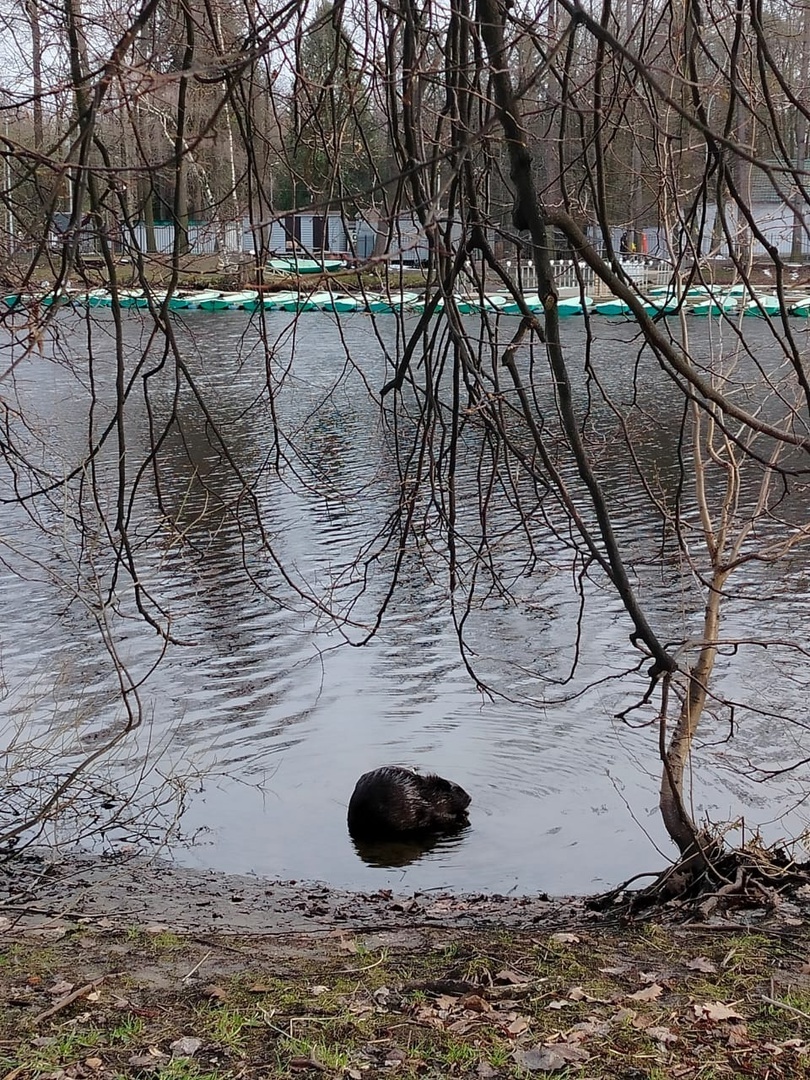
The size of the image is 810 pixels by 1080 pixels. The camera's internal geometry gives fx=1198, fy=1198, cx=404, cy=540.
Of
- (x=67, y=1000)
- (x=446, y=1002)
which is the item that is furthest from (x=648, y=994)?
(x=67, y=1000)

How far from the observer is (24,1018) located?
12.4 feet

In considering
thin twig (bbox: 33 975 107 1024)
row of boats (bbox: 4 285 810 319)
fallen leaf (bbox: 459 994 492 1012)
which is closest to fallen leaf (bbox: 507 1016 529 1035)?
fallen leaf (bbox: 459 994 492 1012)

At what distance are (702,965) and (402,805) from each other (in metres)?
3.99

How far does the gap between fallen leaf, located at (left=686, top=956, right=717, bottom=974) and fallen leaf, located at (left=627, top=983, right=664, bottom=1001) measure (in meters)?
0.27

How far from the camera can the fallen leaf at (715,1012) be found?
376 centimetres

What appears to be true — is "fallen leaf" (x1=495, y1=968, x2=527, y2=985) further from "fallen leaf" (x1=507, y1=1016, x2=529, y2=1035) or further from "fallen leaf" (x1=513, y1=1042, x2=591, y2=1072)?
"fallen leaf" (x1=513, y1=1042, x2=591, y2=1072)

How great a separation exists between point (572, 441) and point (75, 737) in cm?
658

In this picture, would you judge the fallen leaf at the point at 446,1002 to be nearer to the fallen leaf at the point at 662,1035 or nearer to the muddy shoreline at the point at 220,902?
the fallen leaf at the point at 662,1035

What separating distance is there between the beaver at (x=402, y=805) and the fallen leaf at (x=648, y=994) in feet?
13.7

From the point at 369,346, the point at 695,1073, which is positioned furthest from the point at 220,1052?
the point at 369,346

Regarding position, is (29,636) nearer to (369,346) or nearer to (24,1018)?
(24,1018)

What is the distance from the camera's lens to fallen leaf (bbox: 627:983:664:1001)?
155 inches

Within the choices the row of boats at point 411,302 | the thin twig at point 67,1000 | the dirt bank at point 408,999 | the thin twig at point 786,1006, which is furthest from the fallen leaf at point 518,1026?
the row of boats at point 411,302

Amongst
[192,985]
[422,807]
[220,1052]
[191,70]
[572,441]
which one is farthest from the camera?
[422,807]
